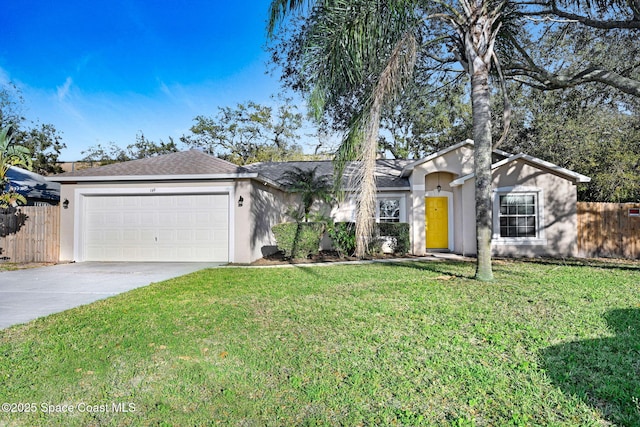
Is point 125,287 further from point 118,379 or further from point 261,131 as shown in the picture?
point 261,131

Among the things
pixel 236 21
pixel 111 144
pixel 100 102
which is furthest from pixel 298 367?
pixel 111 144

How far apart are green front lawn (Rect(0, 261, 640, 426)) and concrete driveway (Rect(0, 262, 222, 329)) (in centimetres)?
68

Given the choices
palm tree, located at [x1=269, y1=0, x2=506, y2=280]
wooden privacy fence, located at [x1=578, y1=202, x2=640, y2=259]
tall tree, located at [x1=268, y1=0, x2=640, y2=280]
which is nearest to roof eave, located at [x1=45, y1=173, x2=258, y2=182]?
tall tree, located at [x1=268, y1=0, x2=640, y2=280]

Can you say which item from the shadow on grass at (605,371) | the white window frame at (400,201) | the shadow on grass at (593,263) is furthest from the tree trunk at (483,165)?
the white window frame at (400,201)

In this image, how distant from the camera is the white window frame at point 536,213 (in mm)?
12016

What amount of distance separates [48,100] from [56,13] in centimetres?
1283

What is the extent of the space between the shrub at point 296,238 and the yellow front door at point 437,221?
16.6 ft

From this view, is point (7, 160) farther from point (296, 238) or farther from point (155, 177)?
point (296, 238)

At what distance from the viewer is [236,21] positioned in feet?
42.5

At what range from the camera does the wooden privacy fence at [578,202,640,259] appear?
11.7 meters

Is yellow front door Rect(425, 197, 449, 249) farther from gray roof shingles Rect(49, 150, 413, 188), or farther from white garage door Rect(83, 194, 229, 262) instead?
white garage door Rect(83, 194, 229, 262)

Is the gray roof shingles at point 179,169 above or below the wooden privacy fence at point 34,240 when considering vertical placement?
above

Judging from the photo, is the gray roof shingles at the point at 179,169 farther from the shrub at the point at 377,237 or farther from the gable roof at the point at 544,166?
the gable roof at the point at 544,166

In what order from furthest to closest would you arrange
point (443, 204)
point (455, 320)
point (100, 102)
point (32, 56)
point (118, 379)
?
point (100, 102)
point (32, 56)
point (443, 204)
point (455, 320)
point (118, 379)
